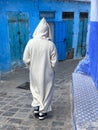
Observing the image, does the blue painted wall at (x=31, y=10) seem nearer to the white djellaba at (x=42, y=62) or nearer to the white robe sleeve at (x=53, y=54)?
the white djellaba at (x=42, y=62)

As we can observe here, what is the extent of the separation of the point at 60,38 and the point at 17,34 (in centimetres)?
309

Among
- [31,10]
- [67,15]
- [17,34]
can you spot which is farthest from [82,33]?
[17,34]

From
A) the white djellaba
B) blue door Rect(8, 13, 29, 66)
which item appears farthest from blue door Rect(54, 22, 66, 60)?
the white djellaba

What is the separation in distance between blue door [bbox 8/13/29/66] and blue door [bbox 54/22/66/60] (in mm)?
2070

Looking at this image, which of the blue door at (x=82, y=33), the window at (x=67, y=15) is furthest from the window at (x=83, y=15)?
the window at (x=67, y=15)

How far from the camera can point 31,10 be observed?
11.5m

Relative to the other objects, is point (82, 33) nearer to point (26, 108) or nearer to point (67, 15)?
point (67, 15)

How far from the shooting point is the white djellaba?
5332 mm

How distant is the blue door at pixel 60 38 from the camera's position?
1292 cm

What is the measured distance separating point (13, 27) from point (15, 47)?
0.85 m

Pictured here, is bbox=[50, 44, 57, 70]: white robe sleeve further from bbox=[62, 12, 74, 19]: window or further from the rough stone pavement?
bbox=[62, 12, 74, 19]: window

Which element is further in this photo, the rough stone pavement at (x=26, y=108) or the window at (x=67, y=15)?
the window at (x=67, y=15)

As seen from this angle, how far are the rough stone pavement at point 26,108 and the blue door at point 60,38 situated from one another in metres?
3.86

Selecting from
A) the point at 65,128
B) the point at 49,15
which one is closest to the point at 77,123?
the point at 65,128
